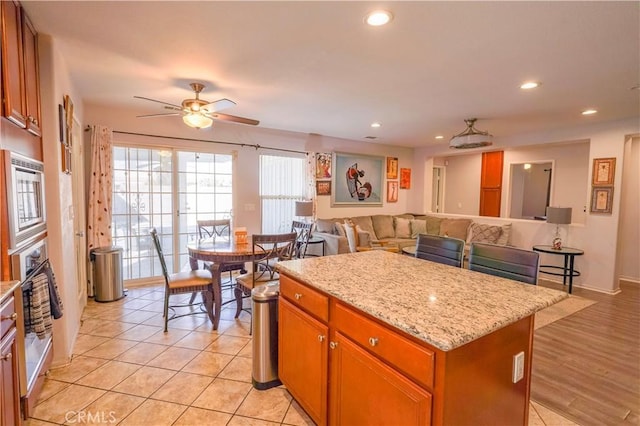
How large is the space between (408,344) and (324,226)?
4483 mm

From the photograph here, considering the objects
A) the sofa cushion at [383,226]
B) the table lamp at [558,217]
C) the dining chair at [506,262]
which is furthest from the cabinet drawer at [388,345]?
the sofa cushion at [383,226]

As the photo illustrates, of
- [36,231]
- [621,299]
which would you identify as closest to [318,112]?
[36,231]

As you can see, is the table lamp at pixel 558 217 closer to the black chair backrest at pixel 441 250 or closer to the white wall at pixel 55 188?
the black chair backrest at pixel 441 250

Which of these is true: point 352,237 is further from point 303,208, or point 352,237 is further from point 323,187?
point 323,187

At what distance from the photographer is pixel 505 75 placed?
2.78 m

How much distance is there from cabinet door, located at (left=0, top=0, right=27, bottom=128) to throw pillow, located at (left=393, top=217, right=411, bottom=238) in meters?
5.69

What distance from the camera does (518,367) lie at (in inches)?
54.4

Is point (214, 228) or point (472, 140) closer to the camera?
point (472, 140)

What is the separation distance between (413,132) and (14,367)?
5.39 m

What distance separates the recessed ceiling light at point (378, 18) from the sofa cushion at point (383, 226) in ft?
15.2

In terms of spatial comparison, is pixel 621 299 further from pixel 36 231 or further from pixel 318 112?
pixel 36 231

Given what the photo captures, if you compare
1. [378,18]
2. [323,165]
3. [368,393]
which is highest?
[378,18]

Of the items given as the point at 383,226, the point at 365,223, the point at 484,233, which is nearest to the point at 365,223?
the point at 365,223

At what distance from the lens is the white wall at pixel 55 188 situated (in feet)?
7.46
